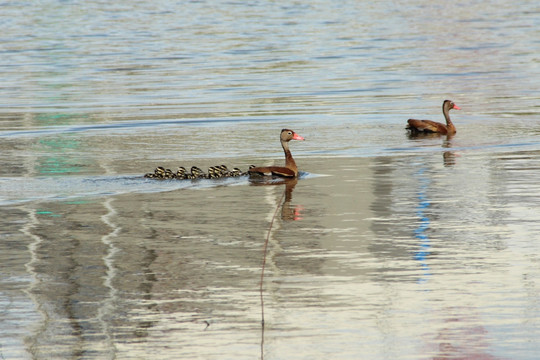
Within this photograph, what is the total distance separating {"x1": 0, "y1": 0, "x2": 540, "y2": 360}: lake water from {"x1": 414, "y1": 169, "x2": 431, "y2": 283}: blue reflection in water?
5 centimetres

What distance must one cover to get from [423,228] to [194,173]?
6.00 metres

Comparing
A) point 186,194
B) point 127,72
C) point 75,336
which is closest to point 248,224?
point 186,194

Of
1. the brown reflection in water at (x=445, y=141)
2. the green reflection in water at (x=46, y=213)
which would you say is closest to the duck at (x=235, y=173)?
the brown reflection in water at (x=445, y=141)

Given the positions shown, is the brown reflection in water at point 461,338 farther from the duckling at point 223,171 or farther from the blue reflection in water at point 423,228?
the duckling at point 223,171

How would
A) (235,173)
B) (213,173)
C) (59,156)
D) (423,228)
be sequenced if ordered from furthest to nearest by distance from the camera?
(59,156), (235,173), (213,173), (423,228)

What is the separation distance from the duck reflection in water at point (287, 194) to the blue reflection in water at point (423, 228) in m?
1.56

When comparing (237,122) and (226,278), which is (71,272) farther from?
(237,122)

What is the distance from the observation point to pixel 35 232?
15570mm

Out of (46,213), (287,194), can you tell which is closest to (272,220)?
(46,213)

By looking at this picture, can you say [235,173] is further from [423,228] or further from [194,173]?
[423,228]

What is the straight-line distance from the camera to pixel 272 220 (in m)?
11.6

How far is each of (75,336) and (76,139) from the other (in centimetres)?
1707

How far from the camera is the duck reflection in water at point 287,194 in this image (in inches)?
653

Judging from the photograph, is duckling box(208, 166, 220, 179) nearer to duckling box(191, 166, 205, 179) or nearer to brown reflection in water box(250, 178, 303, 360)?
duckling box(191, 166, 205, 179)
